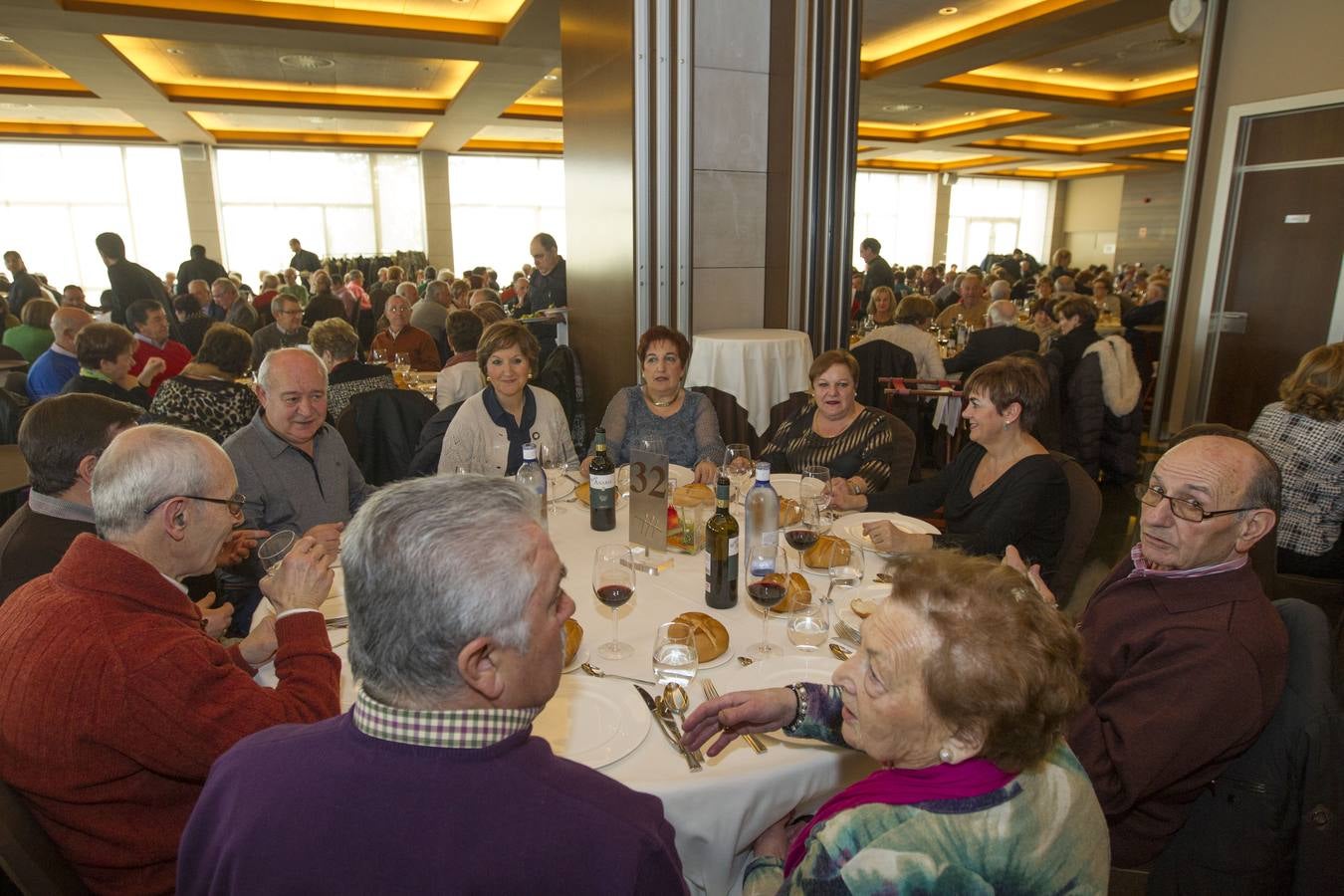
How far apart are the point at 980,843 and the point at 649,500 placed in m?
1.36

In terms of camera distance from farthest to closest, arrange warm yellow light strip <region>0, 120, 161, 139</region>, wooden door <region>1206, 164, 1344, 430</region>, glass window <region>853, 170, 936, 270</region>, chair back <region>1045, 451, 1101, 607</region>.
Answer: glass window <region>853, 170, 936, 270</region>, warm yellow light strip <region>0, 120, 161, 139</region>, wooden door <region>1206, 164, 1344, 430</region>, chair back <region>1045, 451, 1101, 607</region>

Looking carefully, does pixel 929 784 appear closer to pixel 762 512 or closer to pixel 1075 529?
pixel 762 512

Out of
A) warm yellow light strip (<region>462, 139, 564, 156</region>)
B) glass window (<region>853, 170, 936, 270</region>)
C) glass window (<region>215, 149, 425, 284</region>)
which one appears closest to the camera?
glass window (<region>215, 149, 425, 284</region>)

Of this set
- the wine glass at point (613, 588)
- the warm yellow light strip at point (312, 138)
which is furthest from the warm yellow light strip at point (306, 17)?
the warm yellow light strip at point (312, 138)

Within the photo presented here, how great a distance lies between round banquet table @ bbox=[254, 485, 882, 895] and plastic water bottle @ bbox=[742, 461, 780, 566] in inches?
10.1

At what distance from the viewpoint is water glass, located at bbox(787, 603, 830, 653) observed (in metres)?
1.73

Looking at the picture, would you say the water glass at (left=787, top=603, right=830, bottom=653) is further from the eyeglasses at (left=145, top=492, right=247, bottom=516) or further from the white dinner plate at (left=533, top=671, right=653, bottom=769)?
the eyeglasses at (left=145, top=492, right=247, bottom=516)

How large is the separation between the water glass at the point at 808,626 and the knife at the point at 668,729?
40 cm

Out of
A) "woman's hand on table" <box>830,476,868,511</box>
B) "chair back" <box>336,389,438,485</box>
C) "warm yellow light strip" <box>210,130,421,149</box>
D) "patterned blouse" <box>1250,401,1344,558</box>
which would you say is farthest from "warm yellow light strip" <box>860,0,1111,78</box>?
"warm yellow light strip" <box>210,130,421,149</box>

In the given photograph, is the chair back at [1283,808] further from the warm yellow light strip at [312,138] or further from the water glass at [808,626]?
the warm yellow light strip at [312,138]

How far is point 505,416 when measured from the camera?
3266mm

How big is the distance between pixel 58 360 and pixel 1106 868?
5.71 m

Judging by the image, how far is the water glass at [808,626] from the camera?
5.67ft

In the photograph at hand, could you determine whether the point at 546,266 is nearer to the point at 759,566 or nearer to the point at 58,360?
the point at 58,360
